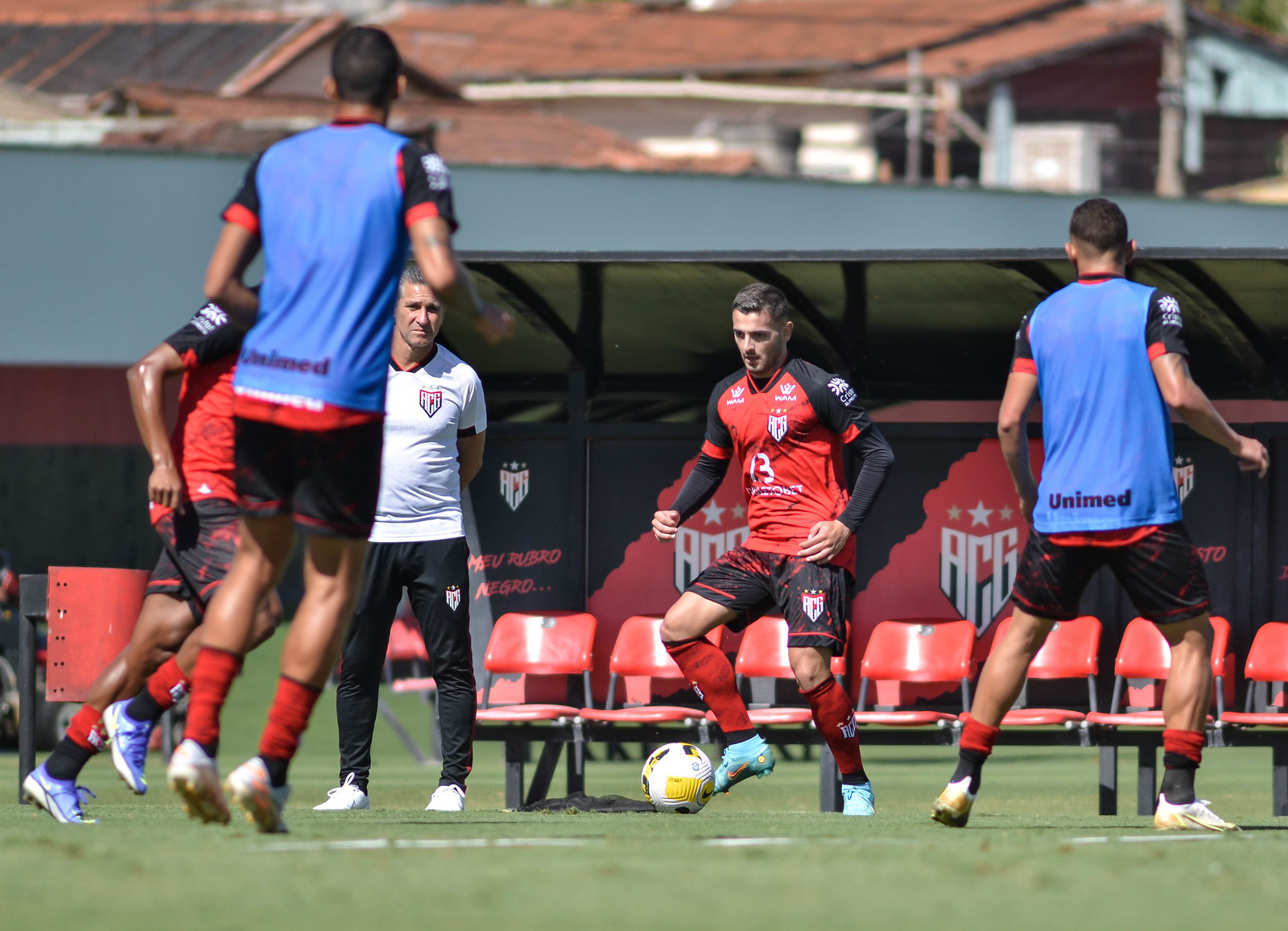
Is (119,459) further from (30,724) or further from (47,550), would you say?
(30,724)

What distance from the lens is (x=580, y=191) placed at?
16812 millimetres

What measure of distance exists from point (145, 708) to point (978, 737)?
107 inches

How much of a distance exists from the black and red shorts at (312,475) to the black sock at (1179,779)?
264 centimetres

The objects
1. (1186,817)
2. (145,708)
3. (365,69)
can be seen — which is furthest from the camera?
(145,708)

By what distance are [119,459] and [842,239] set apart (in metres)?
8.41

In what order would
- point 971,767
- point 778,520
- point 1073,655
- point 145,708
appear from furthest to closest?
point 1073,655 < point 778,520 < point 145,708 < point 971,767

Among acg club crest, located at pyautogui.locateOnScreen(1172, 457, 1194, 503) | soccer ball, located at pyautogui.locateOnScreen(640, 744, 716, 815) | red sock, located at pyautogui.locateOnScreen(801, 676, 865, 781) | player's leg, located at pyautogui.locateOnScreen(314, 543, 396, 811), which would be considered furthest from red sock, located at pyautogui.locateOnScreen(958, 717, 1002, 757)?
acg club crest, located at pyautogui.locateOnScreen(1172, 457, 1194, 503)

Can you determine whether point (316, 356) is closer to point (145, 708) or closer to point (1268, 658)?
point (145, 708)

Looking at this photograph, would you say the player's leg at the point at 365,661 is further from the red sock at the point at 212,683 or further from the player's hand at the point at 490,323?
the player's hand at the point at 490,323

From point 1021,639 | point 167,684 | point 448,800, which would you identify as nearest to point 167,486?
point 167,684

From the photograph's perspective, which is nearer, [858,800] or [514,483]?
[858,800]

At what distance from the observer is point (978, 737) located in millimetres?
5809

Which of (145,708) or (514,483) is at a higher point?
(514,483)

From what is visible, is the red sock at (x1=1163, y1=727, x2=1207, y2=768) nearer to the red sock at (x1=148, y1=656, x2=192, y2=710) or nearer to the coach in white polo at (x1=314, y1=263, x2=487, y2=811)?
the coach in white polo at (x1=314, y1=263, x2=487, y2=811)
